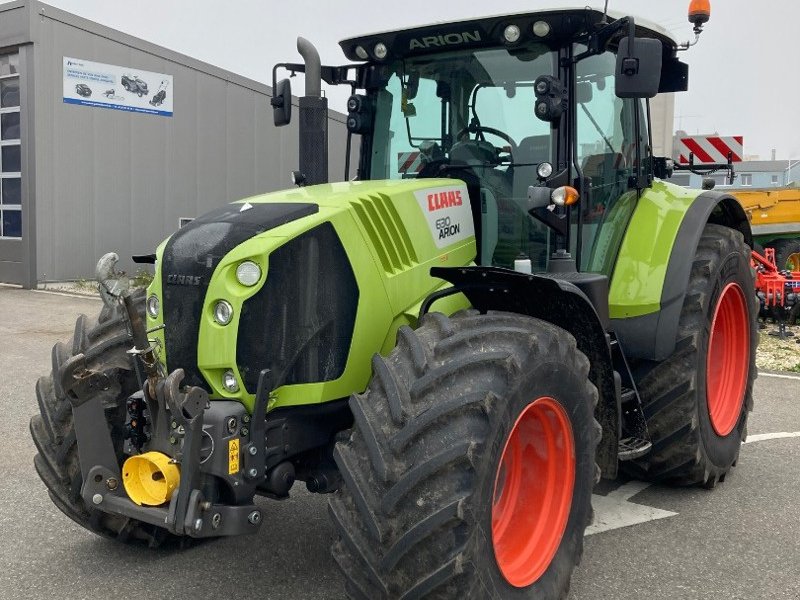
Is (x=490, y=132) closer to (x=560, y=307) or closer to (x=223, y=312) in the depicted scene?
(x=560, y=307)

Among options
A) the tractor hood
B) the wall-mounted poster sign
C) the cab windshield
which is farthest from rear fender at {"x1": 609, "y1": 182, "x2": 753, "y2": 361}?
the wall-mounted poster sign

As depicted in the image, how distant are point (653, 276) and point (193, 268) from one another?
239 cm

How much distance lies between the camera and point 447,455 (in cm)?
257

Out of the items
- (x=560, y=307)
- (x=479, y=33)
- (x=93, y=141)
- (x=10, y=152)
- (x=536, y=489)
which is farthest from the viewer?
(x=93, y=141)

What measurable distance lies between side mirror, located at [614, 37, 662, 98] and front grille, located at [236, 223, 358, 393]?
1402 mm

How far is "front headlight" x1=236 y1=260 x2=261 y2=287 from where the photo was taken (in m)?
A: 2.93

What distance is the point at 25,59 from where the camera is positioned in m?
14.1

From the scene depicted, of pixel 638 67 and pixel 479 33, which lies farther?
pixel 479 33

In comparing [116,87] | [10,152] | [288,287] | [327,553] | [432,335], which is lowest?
[327,553]

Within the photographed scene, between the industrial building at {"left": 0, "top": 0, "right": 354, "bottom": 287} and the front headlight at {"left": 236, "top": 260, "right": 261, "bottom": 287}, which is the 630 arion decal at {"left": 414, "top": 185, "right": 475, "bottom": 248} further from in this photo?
the industrial building at {"left": 0, "top": 0, "right": 354, "bottom": 287}

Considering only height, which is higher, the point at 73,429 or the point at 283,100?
the point at 283,100

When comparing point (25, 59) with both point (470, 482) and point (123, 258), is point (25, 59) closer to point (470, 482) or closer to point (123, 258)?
point (123, 258)

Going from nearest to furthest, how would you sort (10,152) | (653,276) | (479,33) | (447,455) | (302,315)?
(447,455), (302,315), (479,33), (653,276), (10,152)

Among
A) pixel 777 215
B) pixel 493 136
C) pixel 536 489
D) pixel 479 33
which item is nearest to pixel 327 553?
pixel 536 489
